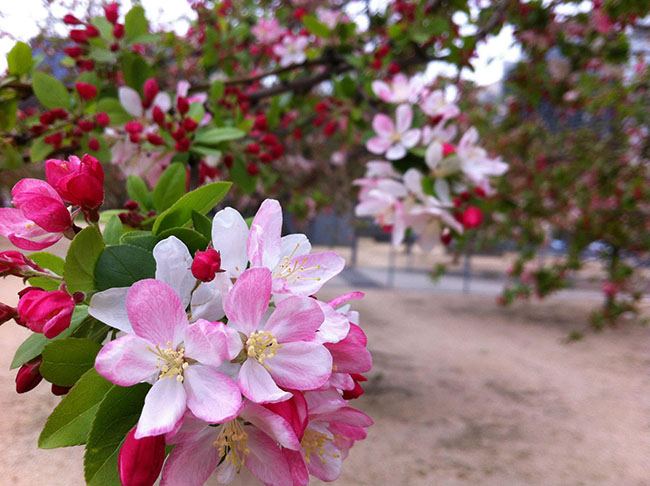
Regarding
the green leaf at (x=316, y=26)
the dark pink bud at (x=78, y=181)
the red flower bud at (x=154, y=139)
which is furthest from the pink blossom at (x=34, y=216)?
the green leaf at (x=316, y=26)

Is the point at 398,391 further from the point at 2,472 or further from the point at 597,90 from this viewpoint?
the point at 597,90

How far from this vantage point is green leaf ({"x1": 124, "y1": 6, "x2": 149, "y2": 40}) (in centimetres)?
103

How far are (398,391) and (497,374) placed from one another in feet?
2.84

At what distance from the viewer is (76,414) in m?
0.36

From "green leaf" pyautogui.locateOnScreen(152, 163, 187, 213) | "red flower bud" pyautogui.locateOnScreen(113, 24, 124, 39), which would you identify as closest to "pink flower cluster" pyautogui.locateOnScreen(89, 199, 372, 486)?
"green leaf" pyautogui.locateOnScreen(152, 163, 187, 213)

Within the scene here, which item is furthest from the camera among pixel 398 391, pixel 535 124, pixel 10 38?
pixel 535 124

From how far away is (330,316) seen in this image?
38 centimetres

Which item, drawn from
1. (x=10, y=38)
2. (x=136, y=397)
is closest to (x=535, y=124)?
(x=10, y=38)

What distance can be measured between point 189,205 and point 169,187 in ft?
0.62

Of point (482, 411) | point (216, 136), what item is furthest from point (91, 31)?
point (482, 411)

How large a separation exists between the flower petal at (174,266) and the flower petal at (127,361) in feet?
0.18

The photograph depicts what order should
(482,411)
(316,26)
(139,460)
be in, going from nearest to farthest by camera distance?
(139,460), (316,26), (482,411)

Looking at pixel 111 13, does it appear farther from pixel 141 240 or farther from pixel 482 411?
pixel 482 411

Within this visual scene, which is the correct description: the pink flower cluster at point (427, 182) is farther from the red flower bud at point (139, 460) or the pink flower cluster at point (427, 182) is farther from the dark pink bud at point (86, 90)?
the red flower bud at point (139, 460)
